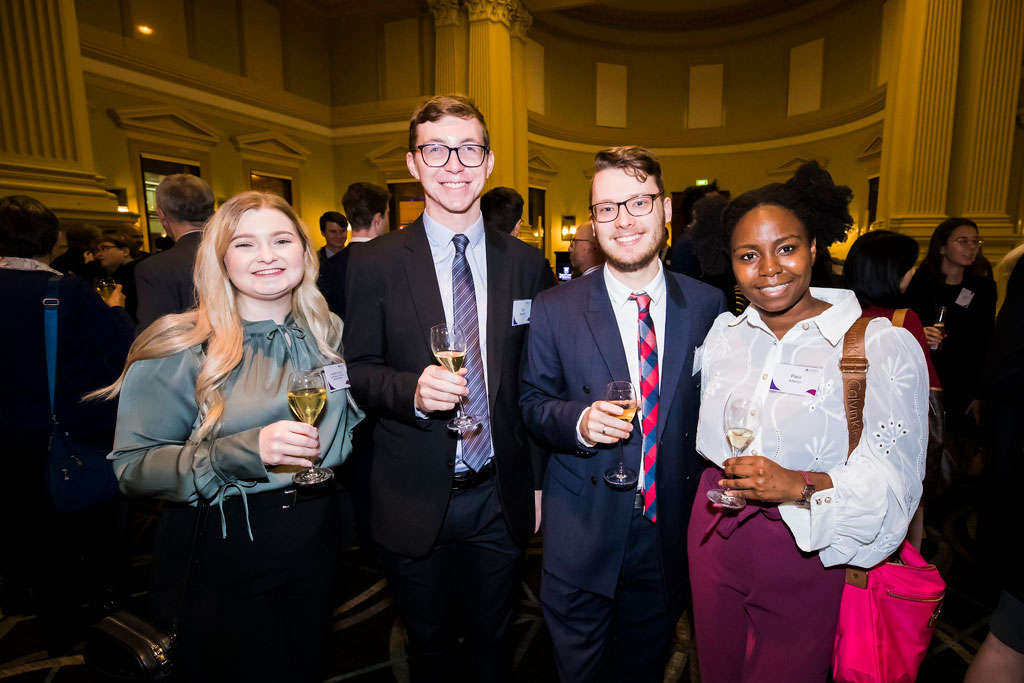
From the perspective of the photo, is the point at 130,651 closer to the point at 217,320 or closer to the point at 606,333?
the point at 217,320

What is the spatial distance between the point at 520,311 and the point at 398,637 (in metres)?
1.96

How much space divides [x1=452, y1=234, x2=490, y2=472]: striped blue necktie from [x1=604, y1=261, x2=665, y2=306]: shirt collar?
481 millimetres

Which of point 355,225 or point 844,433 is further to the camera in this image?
point 355,225

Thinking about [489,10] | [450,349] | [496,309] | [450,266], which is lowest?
[450,349]

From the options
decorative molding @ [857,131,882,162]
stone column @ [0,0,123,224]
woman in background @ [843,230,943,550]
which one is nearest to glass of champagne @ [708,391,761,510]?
woman in background @ [843,230,943,550]

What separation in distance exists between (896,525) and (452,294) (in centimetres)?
147

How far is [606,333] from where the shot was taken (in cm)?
175

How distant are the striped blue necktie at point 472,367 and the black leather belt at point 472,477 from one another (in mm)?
20

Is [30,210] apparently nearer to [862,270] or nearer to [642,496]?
[642,496]

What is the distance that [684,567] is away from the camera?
5.81 ft

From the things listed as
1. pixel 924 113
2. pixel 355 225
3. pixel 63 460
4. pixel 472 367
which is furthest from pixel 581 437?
pixel 924 113

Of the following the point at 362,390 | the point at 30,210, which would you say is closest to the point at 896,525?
the point at 362,390

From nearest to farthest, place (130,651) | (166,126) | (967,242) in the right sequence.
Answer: (130,651) < (967,242) < (166,126)

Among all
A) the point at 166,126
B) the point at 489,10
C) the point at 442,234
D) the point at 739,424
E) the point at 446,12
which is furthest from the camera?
the point at 446,12
